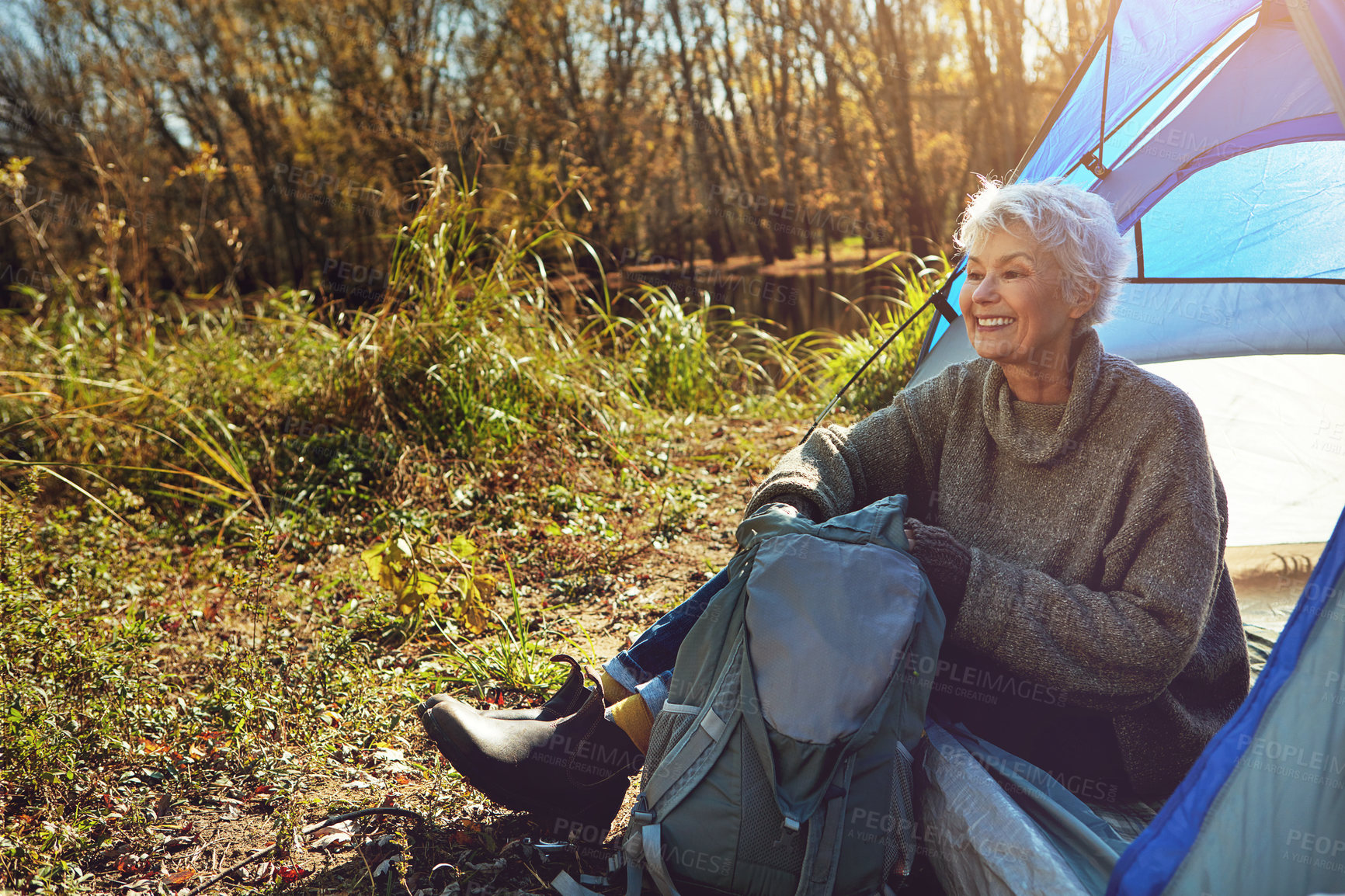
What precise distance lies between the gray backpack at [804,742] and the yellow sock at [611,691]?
0.36 metres

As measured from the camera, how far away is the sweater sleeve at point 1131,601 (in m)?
1.49

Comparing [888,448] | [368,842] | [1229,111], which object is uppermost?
[1229,111]

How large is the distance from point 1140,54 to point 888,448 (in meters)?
1.59

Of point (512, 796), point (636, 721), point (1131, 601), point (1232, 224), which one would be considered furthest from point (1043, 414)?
point (1232, 224)

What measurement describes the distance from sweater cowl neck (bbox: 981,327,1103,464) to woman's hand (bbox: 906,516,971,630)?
1.00 ft

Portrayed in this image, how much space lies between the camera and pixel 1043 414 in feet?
5.86

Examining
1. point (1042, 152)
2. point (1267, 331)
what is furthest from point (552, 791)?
point (1267, 331)

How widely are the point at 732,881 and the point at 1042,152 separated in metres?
2.44

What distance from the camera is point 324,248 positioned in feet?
A: 53.1

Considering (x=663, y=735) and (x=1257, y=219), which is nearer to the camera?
(x=663, y=735)

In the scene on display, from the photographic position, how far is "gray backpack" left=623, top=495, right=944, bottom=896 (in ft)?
4.75

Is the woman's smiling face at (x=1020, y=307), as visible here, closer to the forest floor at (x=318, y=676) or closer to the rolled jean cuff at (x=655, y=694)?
the rolled jean cuff at (x=655, y=694)

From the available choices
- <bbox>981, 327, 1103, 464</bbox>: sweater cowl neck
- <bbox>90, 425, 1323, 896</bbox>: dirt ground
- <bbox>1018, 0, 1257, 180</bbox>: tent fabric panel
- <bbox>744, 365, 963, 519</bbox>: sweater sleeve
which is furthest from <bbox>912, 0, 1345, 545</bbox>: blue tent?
<bbox>90, 425, 1323, 896</bbox>: dirt ground

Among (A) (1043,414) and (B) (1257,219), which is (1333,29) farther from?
(B) (1257,219)
